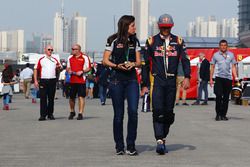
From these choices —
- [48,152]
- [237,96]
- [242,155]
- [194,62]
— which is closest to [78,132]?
[48,152]

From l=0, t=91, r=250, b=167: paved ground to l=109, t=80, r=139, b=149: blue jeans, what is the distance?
33 centimetres

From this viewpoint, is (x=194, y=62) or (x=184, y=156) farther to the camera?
(x=194, y=62)

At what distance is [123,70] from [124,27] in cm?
57

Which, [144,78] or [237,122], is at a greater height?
[144,78]

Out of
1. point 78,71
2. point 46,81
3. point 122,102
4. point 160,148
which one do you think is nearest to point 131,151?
point 160,148

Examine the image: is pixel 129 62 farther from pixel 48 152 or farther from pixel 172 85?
pixel 48 152

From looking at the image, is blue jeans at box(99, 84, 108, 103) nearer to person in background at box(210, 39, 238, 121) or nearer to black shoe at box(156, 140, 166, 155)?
person in background at box(210, 39, 238, 121)

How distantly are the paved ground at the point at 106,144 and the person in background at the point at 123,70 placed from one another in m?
0.40

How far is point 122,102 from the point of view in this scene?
393 inches

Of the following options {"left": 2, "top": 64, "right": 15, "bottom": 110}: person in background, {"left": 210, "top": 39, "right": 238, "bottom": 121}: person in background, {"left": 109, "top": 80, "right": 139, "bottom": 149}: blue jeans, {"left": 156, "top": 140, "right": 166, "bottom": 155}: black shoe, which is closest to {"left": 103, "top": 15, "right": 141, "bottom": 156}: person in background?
{"left": 109, "top": 80, "right": 139, "bottom": 149}: blue jeans

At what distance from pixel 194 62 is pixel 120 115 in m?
21.8

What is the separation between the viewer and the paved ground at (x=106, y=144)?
889cm

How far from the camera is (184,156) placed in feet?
31.0

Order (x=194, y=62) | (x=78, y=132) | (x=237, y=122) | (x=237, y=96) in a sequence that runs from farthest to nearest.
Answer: (x=194, y=62) < (x=237, y=96) < (x=237, y=122) < (x=78, y=132)
